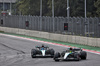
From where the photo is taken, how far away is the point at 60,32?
114 ft

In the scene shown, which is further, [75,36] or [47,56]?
[75,36]

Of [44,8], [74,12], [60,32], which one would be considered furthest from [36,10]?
[60,32]

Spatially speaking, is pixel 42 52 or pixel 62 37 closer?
pixel 42 52

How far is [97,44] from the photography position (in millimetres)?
26141

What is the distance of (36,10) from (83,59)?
75.0 meters

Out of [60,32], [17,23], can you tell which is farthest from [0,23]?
[60,32]

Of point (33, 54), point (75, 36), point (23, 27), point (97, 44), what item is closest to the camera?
point (33, 54)

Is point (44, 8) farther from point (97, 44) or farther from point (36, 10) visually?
point (97, 44)

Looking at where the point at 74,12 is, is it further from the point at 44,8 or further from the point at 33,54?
the point at 33,54

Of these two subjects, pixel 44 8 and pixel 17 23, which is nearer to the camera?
pixel 17 23

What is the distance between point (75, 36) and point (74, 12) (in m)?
46.6

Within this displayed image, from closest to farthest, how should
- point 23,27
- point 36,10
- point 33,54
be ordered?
point 33,54
point 23,27
point 36,10

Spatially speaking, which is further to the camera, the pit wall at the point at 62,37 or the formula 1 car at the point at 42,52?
the pit wall at the point at 62,37

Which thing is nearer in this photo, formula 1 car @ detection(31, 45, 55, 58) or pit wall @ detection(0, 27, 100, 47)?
formula 1 car @ detection(31, 45, 55, 58)
